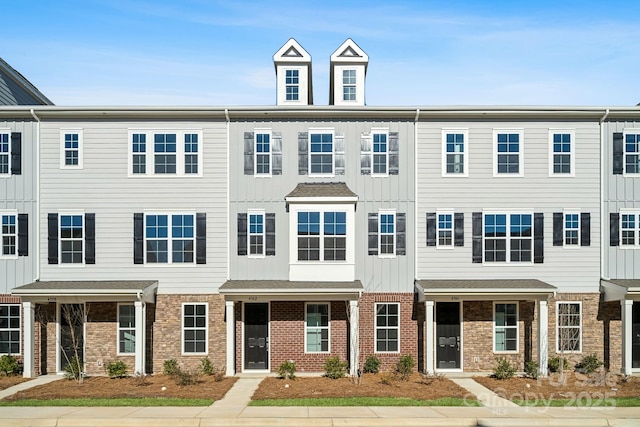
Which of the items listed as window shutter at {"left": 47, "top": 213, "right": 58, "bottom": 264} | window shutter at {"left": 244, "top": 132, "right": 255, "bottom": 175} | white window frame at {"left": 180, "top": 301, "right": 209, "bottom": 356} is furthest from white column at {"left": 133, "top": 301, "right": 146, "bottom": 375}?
window shutter at {"left": 244, "top": 132, "right": 255, "bottom": 175}

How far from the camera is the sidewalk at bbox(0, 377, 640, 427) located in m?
12.6

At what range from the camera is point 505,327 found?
1916cm

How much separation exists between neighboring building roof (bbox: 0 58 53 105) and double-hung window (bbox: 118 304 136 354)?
9.72m

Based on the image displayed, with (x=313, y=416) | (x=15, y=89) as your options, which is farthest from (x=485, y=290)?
(x=15, y=89)

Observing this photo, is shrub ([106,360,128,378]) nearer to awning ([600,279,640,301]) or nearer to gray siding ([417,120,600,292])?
gray siding ([417,120,600,292])

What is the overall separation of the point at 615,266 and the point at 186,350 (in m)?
15.1

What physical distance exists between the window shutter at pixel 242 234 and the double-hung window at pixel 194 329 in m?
2.28

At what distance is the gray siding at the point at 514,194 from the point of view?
63.2 ft

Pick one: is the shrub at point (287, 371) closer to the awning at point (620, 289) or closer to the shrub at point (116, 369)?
the shrub at point (116, 369)

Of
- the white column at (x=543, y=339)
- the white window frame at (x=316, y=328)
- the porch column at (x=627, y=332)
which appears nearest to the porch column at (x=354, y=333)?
the white window frame at (x=316, y=328)

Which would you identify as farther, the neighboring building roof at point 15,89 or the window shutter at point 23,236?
the neighboring building roof at point 15,89

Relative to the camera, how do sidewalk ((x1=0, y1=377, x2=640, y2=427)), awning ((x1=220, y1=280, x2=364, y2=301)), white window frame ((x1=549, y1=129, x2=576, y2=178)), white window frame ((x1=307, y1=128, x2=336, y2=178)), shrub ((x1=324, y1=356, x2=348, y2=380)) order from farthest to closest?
white window frame ((x1=307, y1=128, x2=336, y2=178)) < white window frame ((x1=549, y1=129, x2=576, y2=178)) < awning ((x1=220, y1=280, x2=364, y2=301)) < shrub ((x1=324, y1=356, x2=348, y2=380)) < sidewalk ((x1=0, y1=377, x2=640, y2=427))

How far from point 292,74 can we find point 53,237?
10.3 metres

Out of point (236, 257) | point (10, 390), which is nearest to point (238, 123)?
point (236, 257)
